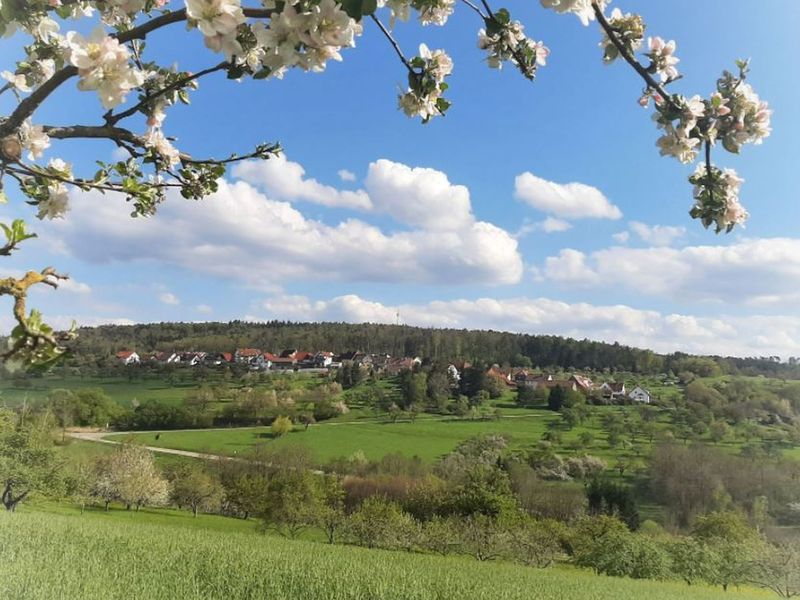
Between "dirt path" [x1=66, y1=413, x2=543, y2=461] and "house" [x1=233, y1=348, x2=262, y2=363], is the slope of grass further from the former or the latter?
"house" [x1=233, y1=348, x2=262, y2=363]

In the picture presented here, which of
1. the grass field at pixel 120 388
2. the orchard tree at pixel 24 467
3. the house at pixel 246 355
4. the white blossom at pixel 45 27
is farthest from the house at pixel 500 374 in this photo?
the white blossom at pixel 45 27

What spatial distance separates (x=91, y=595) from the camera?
25.3 ft

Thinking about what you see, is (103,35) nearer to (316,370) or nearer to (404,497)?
(404,497)

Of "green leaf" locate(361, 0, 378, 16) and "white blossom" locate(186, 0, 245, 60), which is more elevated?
"green leaf" locate(361, 0, 378, 16)

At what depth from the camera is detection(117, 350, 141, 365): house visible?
341ft

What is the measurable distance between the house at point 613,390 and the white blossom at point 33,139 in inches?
4313

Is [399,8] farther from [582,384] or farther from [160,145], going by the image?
[582,384]

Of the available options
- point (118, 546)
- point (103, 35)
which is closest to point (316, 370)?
point (118, 546)

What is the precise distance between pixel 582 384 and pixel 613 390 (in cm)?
616

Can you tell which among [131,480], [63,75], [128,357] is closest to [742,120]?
[63,75]

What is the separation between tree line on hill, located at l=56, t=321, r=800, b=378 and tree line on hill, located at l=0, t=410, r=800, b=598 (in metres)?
60.5

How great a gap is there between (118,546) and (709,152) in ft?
59.7

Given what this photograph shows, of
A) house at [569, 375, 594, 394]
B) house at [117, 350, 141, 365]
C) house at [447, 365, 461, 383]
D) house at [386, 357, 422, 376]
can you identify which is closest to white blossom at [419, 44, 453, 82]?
house at [569, 375, 594, 394]

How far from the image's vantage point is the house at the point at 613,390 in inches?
4077
